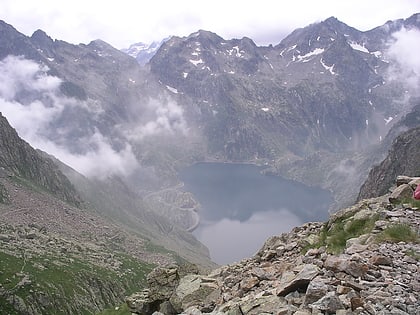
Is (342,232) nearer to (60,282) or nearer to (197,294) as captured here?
(197,294)

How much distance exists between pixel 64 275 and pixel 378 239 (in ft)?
334

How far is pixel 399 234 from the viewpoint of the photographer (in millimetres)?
17953

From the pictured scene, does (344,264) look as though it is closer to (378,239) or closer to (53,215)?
(378,239)

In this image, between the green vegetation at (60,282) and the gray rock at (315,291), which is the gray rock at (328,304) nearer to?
the gray rock at (315,291)

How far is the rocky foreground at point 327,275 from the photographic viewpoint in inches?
529

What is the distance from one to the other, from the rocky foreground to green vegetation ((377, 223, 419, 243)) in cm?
4

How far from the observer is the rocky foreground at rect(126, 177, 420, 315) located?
13.4 metres

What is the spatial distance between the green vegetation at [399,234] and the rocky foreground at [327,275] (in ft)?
0.12

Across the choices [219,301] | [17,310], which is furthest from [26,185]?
[219,301]

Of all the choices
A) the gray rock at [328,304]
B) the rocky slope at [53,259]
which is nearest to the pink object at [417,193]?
the gray rock at [328,304]

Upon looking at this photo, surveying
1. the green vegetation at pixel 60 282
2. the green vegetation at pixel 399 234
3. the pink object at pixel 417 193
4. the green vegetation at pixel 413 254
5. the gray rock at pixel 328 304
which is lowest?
the green vegetation at pixel 60 282

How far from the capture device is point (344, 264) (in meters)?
15.2

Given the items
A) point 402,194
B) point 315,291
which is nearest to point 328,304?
point 315,291

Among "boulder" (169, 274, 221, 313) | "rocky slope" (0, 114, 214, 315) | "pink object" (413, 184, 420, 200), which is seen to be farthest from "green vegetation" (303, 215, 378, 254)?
"rocky slope" (0, 114, 214, 315)
